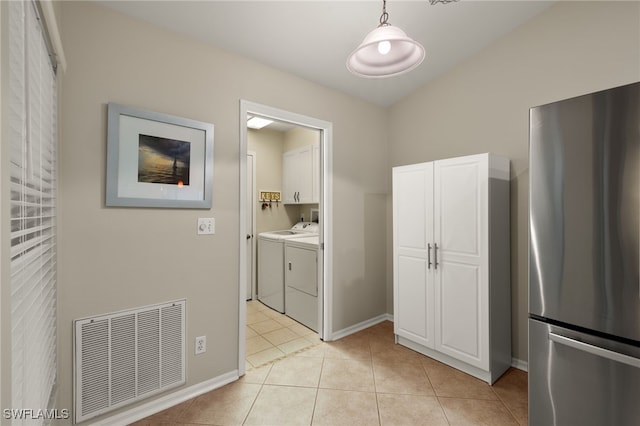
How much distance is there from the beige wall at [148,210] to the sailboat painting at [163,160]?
0.19 m

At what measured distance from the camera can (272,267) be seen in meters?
3.76

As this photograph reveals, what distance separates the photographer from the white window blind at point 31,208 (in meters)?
0.88

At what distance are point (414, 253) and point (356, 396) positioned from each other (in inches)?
49.5

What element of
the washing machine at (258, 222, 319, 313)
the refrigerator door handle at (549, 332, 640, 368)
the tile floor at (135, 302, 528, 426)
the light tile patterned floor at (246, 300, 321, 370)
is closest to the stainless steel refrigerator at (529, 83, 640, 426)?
the refrigerator door handle at (549, 332, 640, 368)

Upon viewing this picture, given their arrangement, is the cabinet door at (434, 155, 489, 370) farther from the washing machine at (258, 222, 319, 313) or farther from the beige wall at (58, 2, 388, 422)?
the washing machine at (258, 222, 319, 313)

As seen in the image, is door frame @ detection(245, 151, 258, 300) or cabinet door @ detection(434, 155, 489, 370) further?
door frame @ detection(245, 151, 258, 300)

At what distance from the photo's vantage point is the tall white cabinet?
2.18 meters

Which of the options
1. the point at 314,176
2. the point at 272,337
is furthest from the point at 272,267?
the point at 314,176

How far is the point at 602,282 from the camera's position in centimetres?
123

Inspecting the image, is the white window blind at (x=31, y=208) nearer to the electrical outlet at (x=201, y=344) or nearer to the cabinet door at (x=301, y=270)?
the electrical outlet at (x=201, y=344)

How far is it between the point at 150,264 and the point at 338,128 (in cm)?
208

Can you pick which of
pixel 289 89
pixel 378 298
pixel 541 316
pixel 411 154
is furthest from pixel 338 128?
pixel 541 316

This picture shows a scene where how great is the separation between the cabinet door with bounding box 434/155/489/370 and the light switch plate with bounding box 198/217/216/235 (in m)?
1.80

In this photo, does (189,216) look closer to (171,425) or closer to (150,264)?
(150,264)
